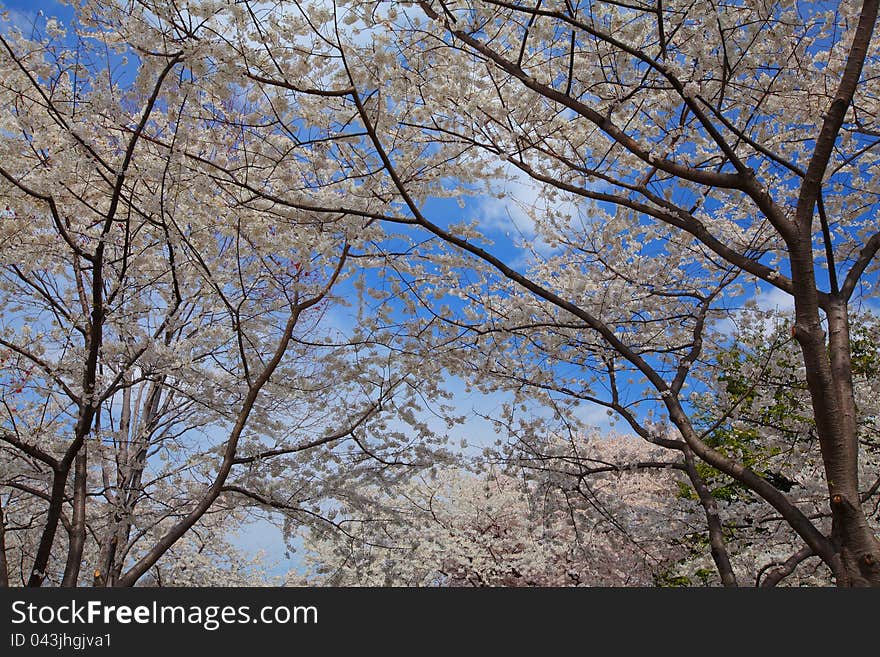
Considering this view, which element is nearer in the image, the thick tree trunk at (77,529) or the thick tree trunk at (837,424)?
the thick tree trunk at (837,424)

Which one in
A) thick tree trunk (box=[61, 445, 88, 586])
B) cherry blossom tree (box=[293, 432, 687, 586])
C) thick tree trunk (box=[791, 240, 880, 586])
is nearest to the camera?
thick tree trunk (box=[791, 240, 880, 586])

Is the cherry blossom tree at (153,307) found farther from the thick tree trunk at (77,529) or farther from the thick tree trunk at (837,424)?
the thick tree trunk at (837,424)

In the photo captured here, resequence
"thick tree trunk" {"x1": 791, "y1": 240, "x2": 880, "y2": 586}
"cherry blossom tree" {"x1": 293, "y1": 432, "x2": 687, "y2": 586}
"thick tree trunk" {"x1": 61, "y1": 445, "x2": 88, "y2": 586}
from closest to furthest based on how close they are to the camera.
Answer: "thick tree trunk" {"x1": 791, "y1": 240, "x2": 880, "y2": 586}, "thick tree trunk" {"x1": 61, "y1": 445, "x2": 88, "y2": 586}, "cherry blossom tree" {"x1": 293, "y1": 432, "x2": 687, "y2": 586}

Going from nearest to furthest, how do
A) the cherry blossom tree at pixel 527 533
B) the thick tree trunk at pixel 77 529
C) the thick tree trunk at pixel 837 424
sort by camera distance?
the thick tree trunk at pixel 837 424 → the thick tree trunk at pixel 77 529 → the cherry blossom tree at pixel 527 533

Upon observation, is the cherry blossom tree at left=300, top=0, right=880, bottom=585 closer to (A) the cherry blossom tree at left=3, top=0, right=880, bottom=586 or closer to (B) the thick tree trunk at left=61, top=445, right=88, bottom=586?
(A) the cherry blossom tree at left=3, top=0, right=880, bottom=586

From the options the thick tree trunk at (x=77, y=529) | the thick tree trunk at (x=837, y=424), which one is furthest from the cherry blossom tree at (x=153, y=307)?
the thick tree trunk at (x=837, y=424)

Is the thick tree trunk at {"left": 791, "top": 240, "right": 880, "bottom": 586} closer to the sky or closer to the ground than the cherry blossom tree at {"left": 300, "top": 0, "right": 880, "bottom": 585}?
closer to the ground

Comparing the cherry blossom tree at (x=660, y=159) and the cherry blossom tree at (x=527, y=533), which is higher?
the cherry blossom tree at (x=660, y=159)

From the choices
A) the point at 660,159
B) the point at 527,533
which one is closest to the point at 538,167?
the point at 660,159

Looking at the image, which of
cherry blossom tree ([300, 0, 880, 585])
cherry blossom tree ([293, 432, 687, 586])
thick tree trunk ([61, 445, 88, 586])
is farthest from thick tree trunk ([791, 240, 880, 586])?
thick tree trunk ([61, 445, 88, 586])

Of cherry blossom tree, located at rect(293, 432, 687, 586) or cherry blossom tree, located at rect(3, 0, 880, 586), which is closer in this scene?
cherry blossom tree, located at rect(3, 0, 880, 586)

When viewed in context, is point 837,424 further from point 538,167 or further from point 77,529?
point 77,529

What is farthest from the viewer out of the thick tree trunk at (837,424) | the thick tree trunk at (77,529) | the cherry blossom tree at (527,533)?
the cherry blossom tree at (527,533)

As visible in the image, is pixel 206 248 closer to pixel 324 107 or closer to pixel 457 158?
pixel 324 107
